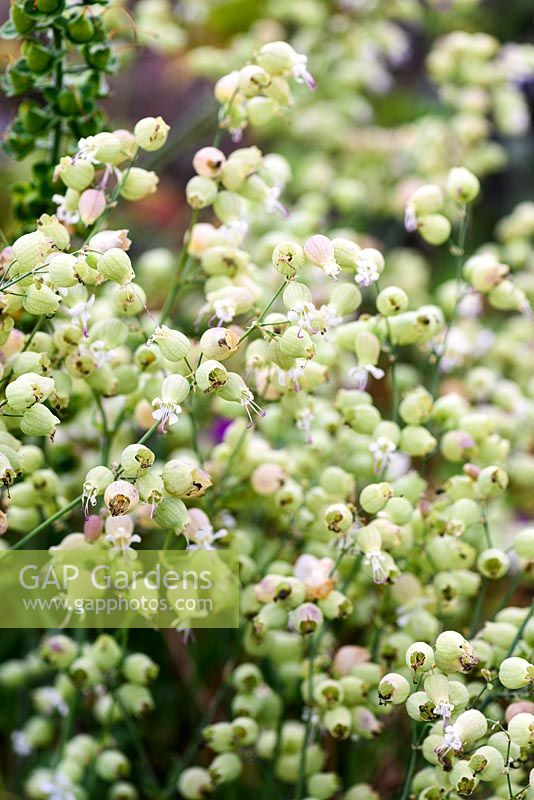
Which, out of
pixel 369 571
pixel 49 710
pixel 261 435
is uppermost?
pixel 369 571

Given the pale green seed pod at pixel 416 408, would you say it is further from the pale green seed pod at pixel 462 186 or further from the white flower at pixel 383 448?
the pale green seed pod at pixel 462 186

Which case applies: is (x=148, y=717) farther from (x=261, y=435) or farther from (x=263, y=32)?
(x=263, y=32)

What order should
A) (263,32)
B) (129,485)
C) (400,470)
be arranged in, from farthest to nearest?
(263,32), (400,470), (129,485)

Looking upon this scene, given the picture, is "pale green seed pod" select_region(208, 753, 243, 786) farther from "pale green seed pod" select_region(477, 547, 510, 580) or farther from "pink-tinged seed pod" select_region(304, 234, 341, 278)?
"pink-tinged seed pod" select_region(304, 234, 341, 278)

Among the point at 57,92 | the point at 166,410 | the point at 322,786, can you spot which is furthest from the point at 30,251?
the point at 322,786

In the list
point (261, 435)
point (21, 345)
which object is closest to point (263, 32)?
point (261, 435)

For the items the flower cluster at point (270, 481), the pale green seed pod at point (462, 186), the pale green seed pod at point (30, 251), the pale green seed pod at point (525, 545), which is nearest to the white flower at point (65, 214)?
the flower cluster at point (270, 481)
